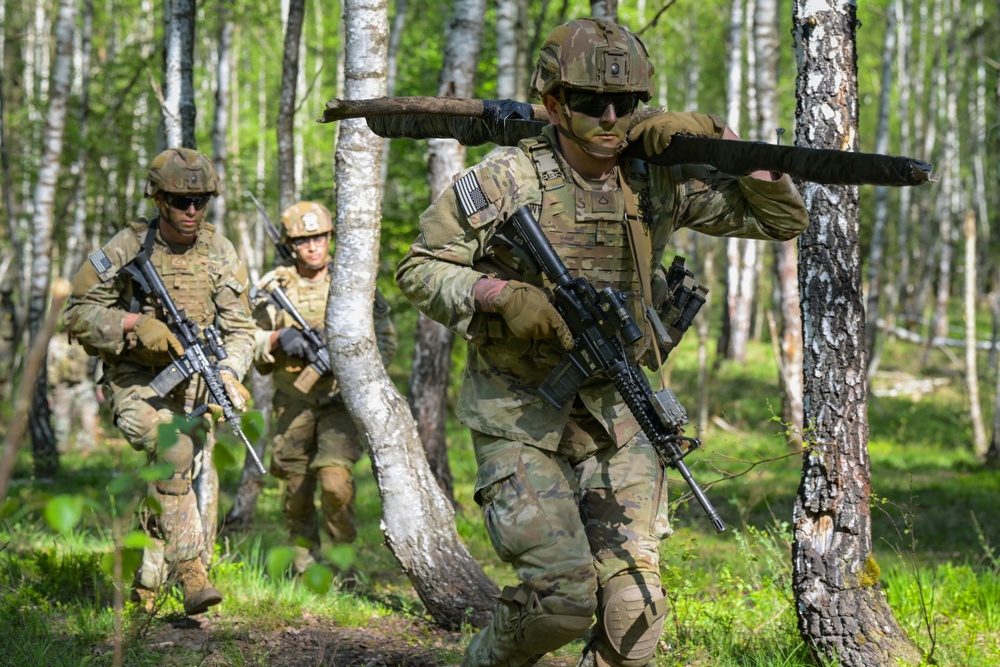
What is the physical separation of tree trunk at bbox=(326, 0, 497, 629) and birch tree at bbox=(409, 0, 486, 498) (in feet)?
7.90

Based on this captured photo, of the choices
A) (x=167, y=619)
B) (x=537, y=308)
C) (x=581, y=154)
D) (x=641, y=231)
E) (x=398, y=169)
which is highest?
(x=398, y=169)

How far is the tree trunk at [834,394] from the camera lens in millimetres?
3984

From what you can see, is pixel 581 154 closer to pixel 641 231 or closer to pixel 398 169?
pixel 641 231

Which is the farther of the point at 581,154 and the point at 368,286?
the point at 368,286

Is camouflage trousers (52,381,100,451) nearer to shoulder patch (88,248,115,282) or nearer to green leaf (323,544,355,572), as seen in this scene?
shoulder patch (88,248,115,282)

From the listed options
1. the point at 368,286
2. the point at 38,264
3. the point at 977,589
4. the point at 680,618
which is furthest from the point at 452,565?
the point at 38,264

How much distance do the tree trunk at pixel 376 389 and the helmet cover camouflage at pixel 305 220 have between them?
1.40m

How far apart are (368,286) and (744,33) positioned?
2086 centimetres

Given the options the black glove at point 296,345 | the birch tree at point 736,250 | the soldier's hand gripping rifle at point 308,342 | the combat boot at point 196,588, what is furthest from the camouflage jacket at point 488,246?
the birch tree at point 736,250

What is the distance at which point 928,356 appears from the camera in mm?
19609

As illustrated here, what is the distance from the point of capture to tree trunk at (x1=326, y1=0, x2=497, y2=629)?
4.98 metres

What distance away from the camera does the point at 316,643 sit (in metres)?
4.74

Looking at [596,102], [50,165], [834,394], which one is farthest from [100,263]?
[50,165]

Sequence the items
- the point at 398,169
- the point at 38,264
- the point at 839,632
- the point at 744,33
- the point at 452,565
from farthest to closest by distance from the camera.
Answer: the point at 744,33, the point at 398,169, the point at 38,264, the point at 452,565, the point at 839,632
